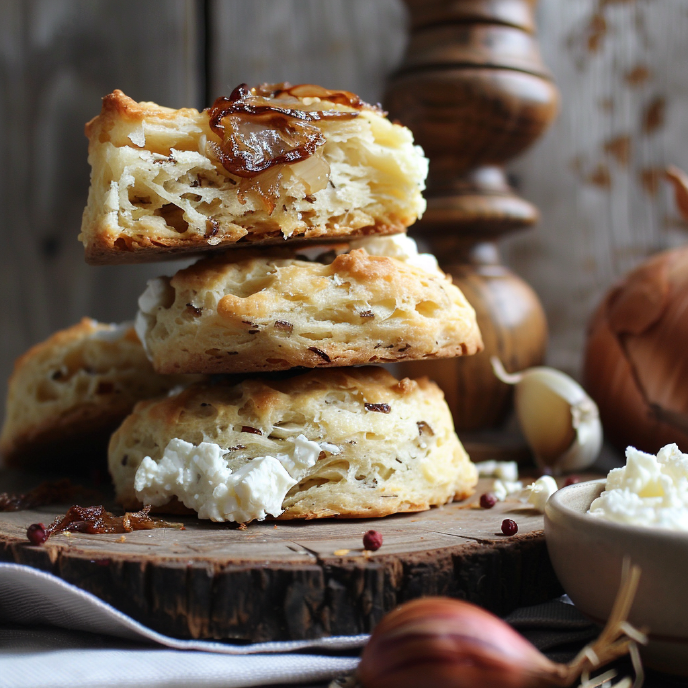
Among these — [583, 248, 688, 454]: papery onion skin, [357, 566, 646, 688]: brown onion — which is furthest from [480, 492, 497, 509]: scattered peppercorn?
[583, 248, 688, 454]: papery onion skin

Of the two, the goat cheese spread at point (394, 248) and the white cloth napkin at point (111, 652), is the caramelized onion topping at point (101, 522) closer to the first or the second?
the white cloth napkin at point (111, 652)

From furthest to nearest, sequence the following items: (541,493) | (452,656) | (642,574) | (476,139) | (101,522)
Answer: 1. (476,139)
2. (541,493)
3. (101,522)
4. (642,574)
5. (452,656)

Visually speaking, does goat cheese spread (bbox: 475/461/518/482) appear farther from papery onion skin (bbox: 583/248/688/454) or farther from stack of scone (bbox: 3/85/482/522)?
papery onion skin (bbox: 583/248/688/454)

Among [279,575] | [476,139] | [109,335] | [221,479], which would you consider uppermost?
[476,139]

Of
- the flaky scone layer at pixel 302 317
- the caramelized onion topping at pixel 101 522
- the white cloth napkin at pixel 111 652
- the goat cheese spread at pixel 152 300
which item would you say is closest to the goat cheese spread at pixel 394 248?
the flaky scone layer at pixel 302 317

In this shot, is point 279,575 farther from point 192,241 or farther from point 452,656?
point 192,241

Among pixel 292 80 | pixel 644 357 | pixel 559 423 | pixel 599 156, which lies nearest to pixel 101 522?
pixel 559 423
